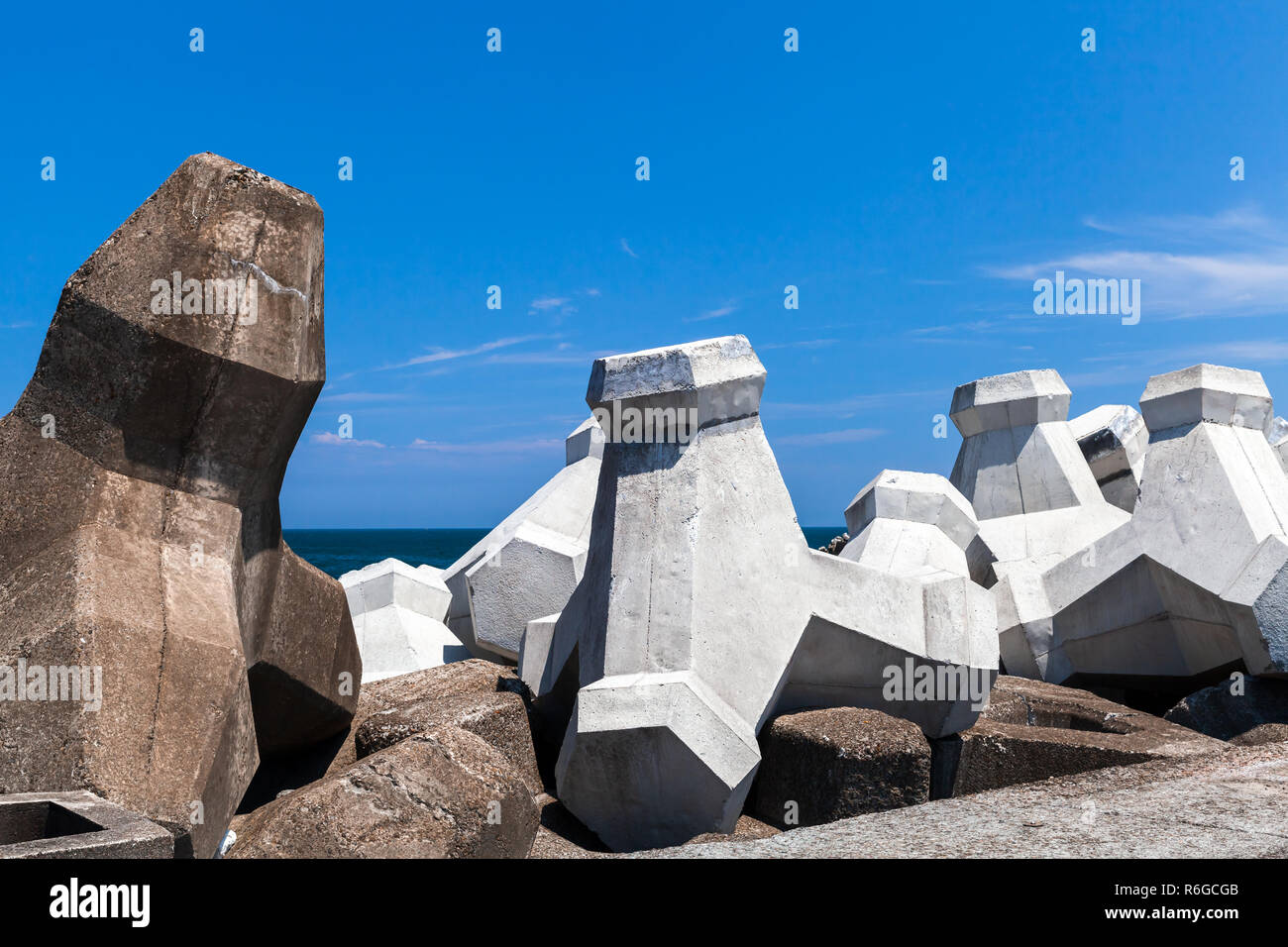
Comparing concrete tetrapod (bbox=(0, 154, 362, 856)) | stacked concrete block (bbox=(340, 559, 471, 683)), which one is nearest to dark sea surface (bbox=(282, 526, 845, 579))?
stacked concrete block (bbox=(340, 559, 471, 683))

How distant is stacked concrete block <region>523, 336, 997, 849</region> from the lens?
4527mm

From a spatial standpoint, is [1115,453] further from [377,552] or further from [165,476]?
[377,552]

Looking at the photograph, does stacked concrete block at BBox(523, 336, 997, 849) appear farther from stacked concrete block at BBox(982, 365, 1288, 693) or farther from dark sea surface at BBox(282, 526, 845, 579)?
dark sea surface at BBox(282, 526, 845, 579)

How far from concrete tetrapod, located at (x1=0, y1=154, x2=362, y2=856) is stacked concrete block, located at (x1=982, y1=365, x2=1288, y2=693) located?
4.92 m

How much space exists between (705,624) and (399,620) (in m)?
4.39

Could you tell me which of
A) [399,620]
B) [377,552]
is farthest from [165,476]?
[377,552]

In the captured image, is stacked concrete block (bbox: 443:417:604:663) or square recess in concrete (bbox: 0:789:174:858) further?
stacked concrete block (bbox: 443:417:604:663)

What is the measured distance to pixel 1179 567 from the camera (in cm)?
648

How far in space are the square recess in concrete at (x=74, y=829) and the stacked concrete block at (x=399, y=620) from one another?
4.99 m

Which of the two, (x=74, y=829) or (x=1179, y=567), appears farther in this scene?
(x=1179, y=567)

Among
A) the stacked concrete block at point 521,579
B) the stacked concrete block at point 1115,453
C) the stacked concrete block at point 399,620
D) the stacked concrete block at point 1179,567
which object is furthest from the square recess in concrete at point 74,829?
the stacked concrete block at point 1115,453
